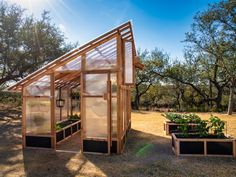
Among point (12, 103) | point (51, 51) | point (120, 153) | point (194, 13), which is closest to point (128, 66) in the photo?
point (120, 153)

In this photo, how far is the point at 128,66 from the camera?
7508mm

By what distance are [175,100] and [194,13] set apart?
11329 mm

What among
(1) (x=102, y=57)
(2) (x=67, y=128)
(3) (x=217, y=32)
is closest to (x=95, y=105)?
(1) (x=102, y=57)

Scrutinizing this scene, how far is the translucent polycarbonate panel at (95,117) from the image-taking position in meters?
5.66

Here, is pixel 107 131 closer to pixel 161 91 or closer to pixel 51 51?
pixel 51 51

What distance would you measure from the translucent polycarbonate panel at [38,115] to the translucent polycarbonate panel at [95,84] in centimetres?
146

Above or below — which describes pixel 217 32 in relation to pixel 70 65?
above

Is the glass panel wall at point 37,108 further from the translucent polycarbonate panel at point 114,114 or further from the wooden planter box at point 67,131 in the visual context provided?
the translucent polycarbonate panel at point 114,114

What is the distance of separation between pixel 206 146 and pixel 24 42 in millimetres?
11111

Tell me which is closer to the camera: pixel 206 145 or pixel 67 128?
pixel 206 145

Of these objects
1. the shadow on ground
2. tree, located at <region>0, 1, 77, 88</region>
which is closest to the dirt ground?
the shadow on ground

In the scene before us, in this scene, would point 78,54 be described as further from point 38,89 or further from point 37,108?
point 37,108

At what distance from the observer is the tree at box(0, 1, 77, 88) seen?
12.0 meters

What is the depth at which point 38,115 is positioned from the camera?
20.8ft
